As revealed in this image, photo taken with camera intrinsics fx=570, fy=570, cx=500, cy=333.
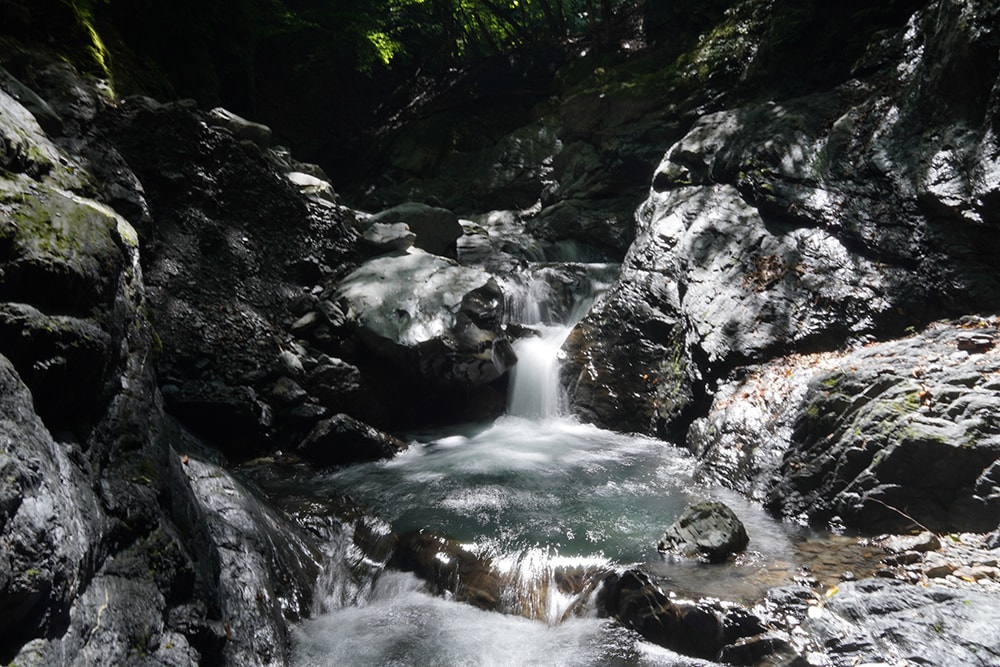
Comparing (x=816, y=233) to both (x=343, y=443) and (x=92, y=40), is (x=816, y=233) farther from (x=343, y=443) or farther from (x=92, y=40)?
(x=92, y=40)

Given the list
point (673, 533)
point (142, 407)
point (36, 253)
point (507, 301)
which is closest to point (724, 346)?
point (673, 533)

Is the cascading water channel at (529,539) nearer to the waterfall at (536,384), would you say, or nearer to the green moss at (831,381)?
the waterfall at (536,384)

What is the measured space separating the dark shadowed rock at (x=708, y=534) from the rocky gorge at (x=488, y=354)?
0.42ft

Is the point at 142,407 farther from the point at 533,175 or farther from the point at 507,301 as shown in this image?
the point at 533,175

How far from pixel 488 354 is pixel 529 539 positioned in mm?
3715

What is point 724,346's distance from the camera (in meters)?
7.08

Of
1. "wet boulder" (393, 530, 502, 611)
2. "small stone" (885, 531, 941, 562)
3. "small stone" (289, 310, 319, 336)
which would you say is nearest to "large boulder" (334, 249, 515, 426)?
"small stone" (289, 310, 319, 336)

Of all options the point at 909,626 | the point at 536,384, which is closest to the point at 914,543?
the point at 909,626

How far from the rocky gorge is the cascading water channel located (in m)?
0.11

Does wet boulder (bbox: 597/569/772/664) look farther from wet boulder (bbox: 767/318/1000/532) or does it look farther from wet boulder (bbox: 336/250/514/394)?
wet boulder (bbox: 336/250/514/394)

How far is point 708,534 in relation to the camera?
4.43 metres

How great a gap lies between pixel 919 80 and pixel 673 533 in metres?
6.60

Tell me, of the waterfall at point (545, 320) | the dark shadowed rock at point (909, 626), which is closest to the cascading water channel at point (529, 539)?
the waterfall at point (545, 320)

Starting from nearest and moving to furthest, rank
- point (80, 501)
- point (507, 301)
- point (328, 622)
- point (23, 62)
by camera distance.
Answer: point (80, 501) → point (328, 622) → point (23, 62) → point (507, 301)
